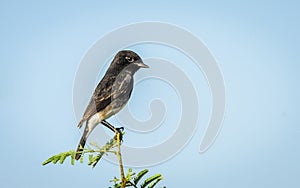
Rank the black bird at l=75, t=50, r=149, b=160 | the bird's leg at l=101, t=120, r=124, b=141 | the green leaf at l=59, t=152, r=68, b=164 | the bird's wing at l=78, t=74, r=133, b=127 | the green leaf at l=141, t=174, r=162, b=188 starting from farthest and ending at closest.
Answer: the bird's wing at l=78, t=74, r=133, b=127, the black bird at l=75, t=50, r=149, b=160, the bird's leg at l=101, t=120, r=124, b=141, the green leaf at l=59, t=152, r=68, b=164, the green leaf at l=141, t=174, r=162, b=188

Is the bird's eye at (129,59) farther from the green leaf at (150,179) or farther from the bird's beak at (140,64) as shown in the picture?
the green leaf at (150,179)

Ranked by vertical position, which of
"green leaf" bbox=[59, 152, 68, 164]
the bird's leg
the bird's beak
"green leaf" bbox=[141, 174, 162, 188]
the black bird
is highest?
the bird's beak

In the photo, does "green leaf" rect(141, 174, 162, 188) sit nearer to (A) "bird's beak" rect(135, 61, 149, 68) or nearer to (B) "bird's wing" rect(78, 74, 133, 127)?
(B) "bird's wing" rect(78, 74, 133, 127)

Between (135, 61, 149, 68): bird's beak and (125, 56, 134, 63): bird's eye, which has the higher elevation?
(125, 56, 134, 63): bird's eye

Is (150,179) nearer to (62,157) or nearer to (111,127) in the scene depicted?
(62,157)

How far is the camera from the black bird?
5.22 m

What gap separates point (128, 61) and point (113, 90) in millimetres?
480

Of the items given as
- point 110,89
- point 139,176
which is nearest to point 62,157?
point 139,176

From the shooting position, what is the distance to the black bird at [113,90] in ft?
17.1

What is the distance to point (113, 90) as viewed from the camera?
5.73 m

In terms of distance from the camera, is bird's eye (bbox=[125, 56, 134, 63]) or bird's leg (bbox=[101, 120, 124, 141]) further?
bird's eye (bbox=[125, 56, 134, 63])

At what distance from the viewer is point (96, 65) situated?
5348 millimetres

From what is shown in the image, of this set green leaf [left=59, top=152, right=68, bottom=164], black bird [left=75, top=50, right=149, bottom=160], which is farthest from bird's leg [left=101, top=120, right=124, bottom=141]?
green leaf [left=59, top=152, right=68, bottom=164]

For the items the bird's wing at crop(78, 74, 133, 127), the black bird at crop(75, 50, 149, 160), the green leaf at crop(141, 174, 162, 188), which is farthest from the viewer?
the bird's wing at crop(78, 74, 133, 127)
